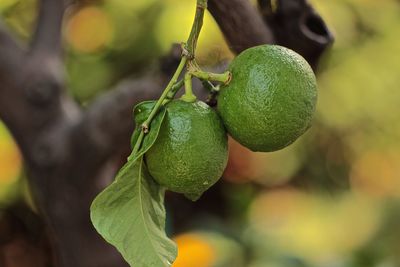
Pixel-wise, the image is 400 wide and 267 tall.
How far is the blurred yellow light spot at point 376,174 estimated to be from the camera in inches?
134

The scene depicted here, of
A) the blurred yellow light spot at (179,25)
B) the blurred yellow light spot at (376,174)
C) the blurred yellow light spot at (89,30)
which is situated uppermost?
the blurred yellow light spot at (179,25)

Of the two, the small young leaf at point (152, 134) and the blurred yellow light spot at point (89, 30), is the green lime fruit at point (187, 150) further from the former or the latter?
the blurred yellow light spot at point (89, 30)

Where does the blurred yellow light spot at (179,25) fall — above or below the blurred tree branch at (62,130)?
below

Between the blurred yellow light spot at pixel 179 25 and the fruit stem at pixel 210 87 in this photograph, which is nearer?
the fruit stem at pixel 210 87

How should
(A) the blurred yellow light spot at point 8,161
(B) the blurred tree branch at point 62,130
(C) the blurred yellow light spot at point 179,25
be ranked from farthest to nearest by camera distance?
(A) the blurred yellow light spot at point 8,161
(C) the blurred yellow light spot at point 179,25
(B) the blurred tree branch at point 62,130

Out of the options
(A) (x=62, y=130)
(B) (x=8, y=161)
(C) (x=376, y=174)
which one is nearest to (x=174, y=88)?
(A) (x=62, y=130)

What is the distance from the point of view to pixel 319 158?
3.38 metres

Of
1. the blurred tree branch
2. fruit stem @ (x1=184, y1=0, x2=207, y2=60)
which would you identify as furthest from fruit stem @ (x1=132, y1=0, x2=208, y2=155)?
the blurred tree branch

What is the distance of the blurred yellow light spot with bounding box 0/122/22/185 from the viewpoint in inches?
120

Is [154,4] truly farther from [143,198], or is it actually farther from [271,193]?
[143,198]

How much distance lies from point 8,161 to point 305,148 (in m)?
1.25

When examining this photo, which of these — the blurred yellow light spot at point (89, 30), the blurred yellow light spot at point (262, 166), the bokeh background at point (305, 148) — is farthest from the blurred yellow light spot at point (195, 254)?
the blurred yellow light spot at point (89, 30)

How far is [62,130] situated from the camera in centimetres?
175

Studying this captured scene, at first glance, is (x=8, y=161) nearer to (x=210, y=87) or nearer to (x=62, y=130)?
(x=62, y=130)
